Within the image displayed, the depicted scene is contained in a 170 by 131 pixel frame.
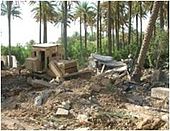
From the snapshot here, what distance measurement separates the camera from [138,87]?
47.7ft

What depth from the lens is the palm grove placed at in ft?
64.1

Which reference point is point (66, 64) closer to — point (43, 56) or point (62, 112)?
point (43, 56)

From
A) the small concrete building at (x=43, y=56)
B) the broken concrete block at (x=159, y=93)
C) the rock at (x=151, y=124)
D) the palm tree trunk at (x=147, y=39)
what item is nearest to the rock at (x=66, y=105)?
the rock at (x=151, y=124)

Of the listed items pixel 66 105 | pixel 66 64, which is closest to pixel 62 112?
pixel 66 105

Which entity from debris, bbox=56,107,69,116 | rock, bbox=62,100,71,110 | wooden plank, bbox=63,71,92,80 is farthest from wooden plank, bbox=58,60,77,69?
debris, bbox=56,107,69,116

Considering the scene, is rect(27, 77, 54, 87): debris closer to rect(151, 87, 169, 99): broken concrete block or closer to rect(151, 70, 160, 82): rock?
rect(151, 87, 169, 99): broken concrete block

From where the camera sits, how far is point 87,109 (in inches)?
383

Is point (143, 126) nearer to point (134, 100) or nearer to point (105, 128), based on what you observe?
point (105, 128)

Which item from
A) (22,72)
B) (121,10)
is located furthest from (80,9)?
(22,72)

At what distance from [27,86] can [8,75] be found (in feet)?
7.30

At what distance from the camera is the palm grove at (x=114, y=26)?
64.1ft

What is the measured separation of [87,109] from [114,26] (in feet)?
94.0

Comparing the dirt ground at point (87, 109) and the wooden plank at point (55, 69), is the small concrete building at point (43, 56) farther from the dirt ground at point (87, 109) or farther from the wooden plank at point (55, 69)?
the dirt ground at point (87, 109)

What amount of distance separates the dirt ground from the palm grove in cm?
419
